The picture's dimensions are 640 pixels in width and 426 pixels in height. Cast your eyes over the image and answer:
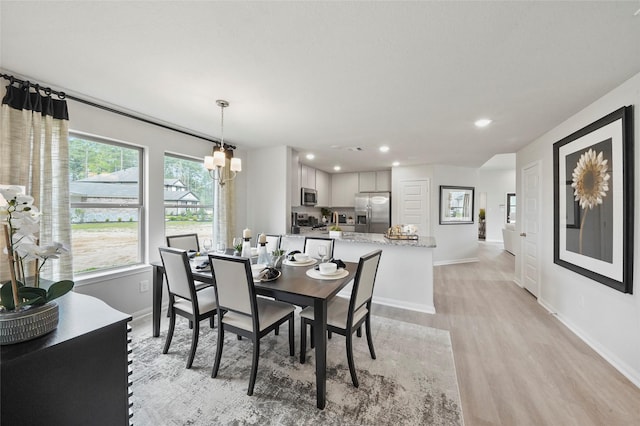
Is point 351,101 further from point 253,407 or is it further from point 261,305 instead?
point 253,407

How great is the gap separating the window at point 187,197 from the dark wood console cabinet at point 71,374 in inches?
96.8

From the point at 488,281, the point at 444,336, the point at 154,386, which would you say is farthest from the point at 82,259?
the point at 488,281

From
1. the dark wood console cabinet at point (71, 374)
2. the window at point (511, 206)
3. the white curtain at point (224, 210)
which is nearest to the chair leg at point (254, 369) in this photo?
the dark wood console cabinet at point (71, 374)

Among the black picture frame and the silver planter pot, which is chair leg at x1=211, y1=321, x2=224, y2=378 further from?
the black picture frame

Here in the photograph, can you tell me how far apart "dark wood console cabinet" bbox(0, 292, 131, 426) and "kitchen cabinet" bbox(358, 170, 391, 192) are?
19.4 ft

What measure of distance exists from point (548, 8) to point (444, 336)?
8.90ft

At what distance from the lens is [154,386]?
1807 millimetres

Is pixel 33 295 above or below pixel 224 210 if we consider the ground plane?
below

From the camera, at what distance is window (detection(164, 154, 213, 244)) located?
3396mm

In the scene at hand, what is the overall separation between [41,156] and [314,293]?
2.71 meters

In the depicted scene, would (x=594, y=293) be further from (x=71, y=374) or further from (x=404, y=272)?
(x=71, y=374)

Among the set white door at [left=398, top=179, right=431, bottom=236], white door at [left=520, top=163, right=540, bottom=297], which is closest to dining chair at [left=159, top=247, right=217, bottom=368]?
white door at [left=520, top=163, right=540, bottom=297]

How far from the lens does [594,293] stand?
2383 millimetres

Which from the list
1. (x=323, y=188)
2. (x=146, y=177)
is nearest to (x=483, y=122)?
(x=323, y=188)
